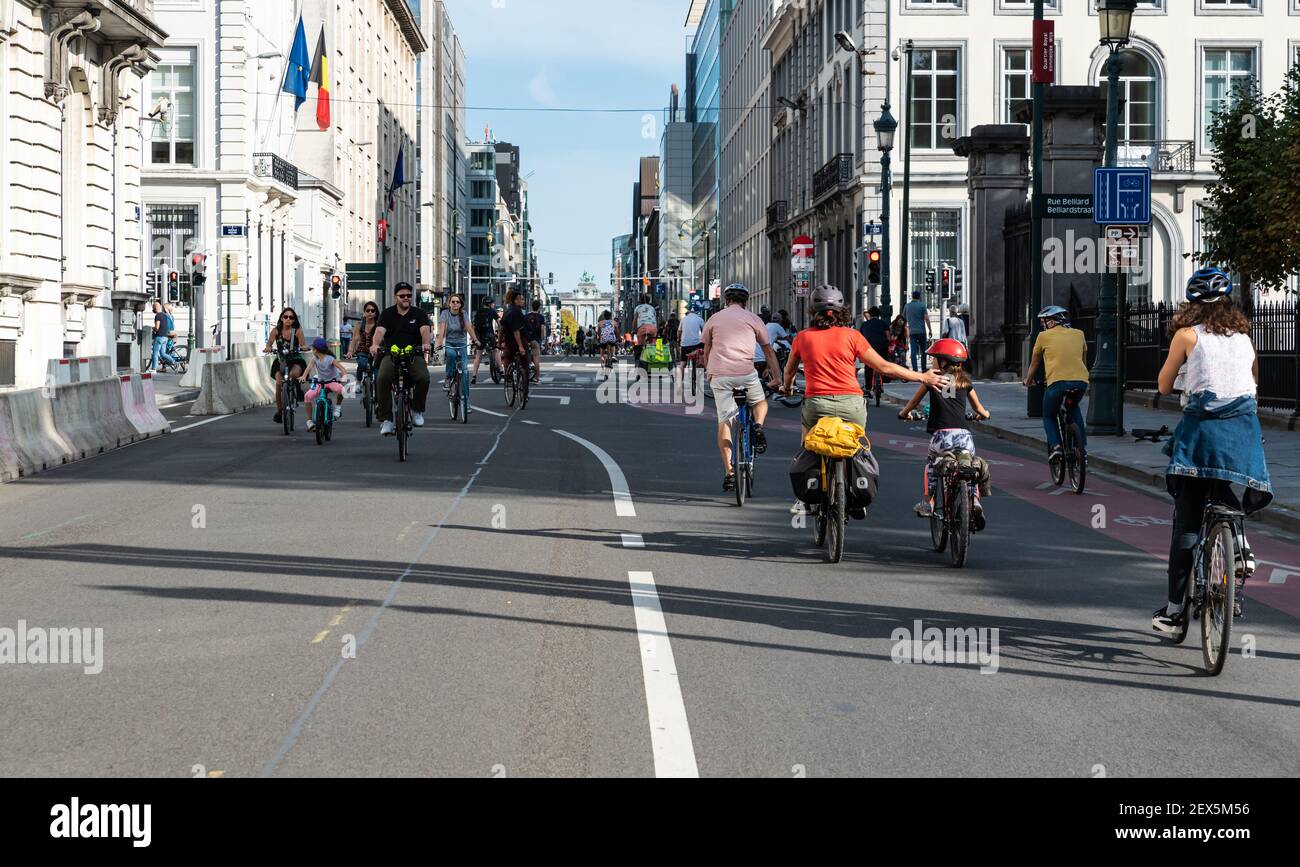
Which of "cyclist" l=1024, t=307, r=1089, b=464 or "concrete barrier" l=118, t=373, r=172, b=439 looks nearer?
"cyclist" l=1024, t=307, r=1089, b=464

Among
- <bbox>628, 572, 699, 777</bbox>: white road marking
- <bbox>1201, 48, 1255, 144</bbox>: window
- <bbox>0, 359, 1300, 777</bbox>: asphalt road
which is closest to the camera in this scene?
<bbox>628, 572, 699, 777</bbox>: white road marking

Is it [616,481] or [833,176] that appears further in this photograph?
[833,176]

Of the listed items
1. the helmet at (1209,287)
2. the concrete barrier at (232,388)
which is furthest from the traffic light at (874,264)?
the helmet at (1209,287)

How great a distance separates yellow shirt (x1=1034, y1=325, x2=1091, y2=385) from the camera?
1543 centimetres

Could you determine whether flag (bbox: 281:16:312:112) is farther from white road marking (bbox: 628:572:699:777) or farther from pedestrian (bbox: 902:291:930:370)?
white road marking (bbox: 628:572:699:777)

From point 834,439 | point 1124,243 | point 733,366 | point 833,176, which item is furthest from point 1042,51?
point 833,176

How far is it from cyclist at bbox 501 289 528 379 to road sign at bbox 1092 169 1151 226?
32.1ft

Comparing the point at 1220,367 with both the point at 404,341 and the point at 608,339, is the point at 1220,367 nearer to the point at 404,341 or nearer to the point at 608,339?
the point at 404,341

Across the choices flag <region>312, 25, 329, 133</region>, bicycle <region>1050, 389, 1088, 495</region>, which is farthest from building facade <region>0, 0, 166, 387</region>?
flag <region>312, 25, 329, 133</region>

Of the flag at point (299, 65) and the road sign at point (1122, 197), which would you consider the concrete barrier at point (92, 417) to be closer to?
the road sign at point (1122, 197)

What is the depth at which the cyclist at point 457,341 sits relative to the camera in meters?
23.5

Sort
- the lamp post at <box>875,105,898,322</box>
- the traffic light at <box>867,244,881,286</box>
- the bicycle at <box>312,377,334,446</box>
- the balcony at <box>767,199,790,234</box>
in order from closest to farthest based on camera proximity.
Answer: the bicycle at <box>312,377,334,446</box>
the lamp post at <box>875,105,898,322</box>
the traffic light at <box>867,244,881,286</box>
the balcony at <box>767,199,790,234</box>

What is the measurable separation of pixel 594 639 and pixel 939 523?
3884mm

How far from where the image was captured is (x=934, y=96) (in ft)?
176
